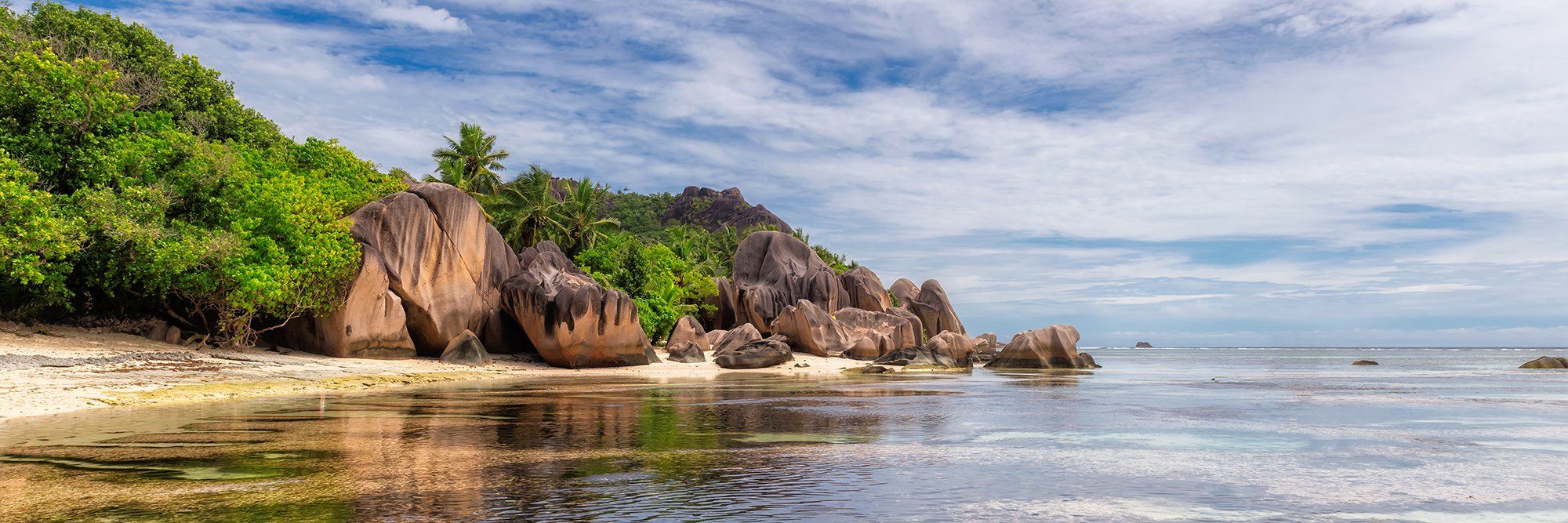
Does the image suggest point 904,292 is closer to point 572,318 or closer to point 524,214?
point 524,214

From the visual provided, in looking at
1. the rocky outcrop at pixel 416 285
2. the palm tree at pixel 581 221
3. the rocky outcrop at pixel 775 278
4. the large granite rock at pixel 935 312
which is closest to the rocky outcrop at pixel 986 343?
the large granite rock at pixel 935 312

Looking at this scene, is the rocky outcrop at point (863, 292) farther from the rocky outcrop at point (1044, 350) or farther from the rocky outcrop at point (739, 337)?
the rocky outcrop at point (1044, 350)

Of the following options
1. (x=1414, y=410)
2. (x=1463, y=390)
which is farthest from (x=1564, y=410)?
(x=1463, y=390)

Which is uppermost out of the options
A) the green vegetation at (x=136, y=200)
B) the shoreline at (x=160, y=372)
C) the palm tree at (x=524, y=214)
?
the palm tree at (x=524, y=214)

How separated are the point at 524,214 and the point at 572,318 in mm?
20355

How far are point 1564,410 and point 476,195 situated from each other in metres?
47.9

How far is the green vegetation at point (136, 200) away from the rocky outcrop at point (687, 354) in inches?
637

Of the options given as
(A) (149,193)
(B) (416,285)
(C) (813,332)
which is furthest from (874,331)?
(A) (149,193)

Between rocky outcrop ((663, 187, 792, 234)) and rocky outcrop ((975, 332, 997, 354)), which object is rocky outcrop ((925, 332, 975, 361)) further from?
rocky outcrop ((663, 187, 792, 234))

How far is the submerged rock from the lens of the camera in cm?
3228

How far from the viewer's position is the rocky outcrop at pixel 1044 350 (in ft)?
145

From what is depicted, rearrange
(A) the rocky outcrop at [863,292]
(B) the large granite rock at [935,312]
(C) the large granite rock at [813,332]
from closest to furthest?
1. (C) the large granite rock at [813,332]
2. (A) the rocky outcrop at [863,292]
3. (B) the large granite rock at [935,312]

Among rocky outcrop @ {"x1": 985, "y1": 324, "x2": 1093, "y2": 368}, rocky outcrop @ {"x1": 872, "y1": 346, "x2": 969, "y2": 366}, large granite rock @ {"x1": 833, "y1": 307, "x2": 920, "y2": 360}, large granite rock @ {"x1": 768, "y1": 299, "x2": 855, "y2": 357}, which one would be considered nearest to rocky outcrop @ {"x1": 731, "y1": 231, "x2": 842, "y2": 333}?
large granite rock @ {"x1": 833, "y1": 307, "x2": 920, "y2": 360}

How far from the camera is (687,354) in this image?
42.1 metres
